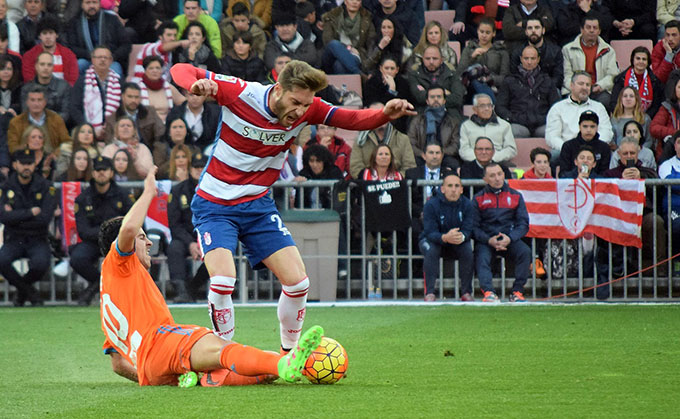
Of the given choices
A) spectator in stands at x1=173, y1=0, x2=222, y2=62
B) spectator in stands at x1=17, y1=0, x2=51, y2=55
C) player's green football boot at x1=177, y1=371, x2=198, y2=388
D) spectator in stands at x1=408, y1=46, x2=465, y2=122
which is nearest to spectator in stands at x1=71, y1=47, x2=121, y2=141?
spectator in stands at x1=173, y1=0, x2=222, y2=62

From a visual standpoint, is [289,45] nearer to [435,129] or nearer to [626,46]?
[435,129]

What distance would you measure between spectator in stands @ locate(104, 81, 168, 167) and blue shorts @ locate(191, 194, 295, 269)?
8.60m

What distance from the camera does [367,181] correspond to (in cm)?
1428

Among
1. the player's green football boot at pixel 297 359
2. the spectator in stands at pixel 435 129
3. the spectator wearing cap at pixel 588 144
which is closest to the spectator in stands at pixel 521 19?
the spectator in stands at pixel 435 129

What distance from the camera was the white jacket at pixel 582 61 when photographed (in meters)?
17.0

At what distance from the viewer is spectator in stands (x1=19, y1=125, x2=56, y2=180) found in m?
15.3

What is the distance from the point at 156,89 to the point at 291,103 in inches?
394

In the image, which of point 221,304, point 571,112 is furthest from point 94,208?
point 221,304

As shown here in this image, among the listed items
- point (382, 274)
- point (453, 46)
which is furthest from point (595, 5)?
point (382, 274)

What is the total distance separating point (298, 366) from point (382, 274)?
25.8 ft

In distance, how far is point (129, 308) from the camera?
23.8ft

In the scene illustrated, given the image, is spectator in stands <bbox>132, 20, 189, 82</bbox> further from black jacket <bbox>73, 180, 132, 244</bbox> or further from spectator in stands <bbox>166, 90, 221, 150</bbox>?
black jacket <bbox>73, 180, 132, 244</bbox>

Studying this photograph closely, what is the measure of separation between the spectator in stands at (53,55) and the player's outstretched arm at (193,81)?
1029 cm

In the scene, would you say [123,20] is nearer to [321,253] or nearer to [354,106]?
[354,106]
